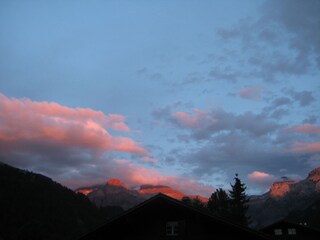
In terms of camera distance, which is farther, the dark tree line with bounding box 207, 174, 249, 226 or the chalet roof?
the dark tree line with bounding box 207, 174, 249, 226

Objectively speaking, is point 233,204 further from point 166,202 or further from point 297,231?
point 166,202

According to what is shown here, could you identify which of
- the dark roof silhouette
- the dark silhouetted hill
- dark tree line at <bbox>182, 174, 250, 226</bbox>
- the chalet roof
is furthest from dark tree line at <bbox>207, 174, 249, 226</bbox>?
the dark silhouetted hill

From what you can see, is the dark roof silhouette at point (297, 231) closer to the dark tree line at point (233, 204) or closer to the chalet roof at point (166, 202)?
the dark tree line at point (233, 204)

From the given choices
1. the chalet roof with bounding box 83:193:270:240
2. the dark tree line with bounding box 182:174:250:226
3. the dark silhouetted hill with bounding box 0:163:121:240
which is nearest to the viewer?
the chalet roof with bounding box 83:193:270:240

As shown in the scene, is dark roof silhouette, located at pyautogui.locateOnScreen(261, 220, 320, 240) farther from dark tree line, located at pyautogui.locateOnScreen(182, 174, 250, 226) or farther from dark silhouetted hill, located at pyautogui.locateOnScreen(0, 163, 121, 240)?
dark silhouetted hill, located at pyautogui.locateOnScreen(0, 163, 121, 240)

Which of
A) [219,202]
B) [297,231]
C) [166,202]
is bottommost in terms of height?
[297,231]

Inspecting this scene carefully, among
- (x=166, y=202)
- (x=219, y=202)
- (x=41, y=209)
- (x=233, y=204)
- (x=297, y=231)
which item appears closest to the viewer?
(x=166, y=202)

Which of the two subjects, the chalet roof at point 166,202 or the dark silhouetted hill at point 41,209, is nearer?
the chalet roof at point 166,202

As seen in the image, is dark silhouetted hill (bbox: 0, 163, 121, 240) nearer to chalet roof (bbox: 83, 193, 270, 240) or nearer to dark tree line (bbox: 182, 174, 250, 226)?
dark tree line (bbox: 182, 174, 250, 226)

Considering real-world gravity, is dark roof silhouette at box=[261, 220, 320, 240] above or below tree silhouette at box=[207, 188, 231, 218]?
below

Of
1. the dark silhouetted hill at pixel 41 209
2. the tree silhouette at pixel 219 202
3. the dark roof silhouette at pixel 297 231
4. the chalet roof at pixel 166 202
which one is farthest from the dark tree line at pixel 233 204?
the dark silhouetted hill at pixel 41 209

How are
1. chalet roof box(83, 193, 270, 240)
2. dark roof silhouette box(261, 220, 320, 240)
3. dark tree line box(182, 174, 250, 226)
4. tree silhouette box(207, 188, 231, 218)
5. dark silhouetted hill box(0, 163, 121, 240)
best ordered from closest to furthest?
chalet roof box(83, 193, 270, 240) < dark roof silhouette box(261, 220, 320, 240) < dark tree line box(182, 174, 250, 226) < tree silhouette box(207, 188, 231, 218) < dark silhouetted hill box(0, 163, 121, 240)

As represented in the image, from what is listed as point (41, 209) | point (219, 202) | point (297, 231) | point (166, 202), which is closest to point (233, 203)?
point (219, 202)

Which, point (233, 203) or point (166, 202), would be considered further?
point (233, 203)
